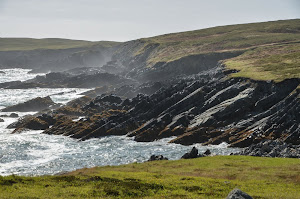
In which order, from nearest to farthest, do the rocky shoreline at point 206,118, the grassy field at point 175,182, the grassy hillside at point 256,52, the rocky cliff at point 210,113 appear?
the grassy field at point 175,182
the rocky shoreline at point 206,118
the rocky cliff at point 210,113
the grassy hillside at point 256,52

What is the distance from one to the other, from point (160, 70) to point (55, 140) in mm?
87926

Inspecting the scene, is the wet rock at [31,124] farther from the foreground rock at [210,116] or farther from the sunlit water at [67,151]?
the sunlit water at [67,151]

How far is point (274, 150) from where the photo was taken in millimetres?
52250

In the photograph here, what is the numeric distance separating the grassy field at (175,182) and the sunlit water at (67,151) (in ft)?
40.0

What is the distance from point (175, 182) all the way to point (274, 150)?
22.0 metres

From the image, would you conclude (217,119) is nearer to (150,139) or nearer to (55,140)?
(150,139)

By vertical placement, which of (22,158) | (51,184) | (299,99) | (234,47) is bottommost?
(22,158)

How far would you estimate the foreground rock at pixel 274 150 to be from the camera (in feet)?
168

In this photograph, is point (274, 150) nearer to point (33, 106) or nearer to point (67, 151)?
point (67, 151)

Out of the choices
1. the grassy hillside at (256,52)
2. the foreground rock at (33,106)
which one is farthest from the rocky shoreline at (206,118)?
the foreground rock at (33,106)

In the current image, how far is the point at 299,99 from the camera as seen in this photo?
2530 inches

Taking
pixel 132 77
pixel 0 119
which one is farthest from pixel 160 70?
pixel 0 119

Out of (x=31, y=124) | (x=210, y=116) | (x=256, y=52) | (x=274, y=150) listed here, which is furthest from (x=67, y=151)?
(x=256, y=52)

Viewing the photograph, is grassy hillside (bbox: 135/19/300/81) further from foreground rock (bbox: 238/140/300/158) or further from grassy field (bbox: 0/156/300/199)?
grassy field (bbox: 0/156/300/199)
